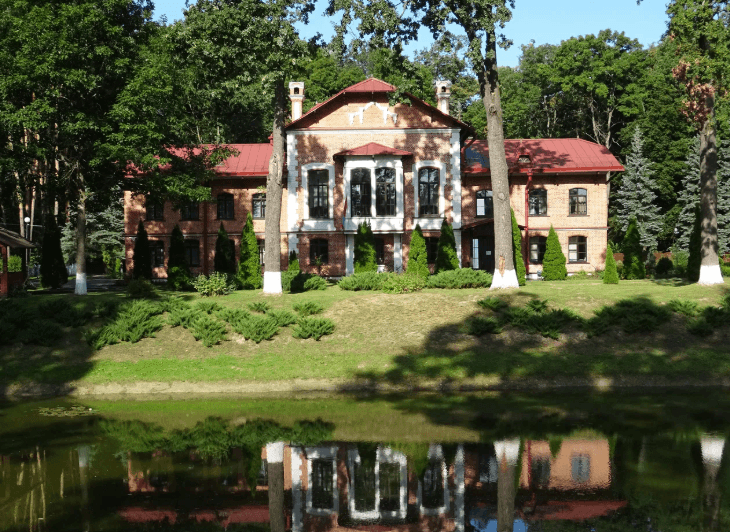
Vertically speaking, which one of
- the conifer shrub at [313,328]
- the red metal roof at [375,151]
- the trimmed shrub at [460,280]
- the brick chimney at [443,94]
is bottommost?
the conifer shrub at [313,328]

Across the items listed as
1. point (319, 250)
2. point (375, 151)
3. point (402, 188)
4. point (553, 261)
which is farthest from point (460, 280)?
point (319, 250)

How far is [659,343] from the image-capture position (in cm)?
1984

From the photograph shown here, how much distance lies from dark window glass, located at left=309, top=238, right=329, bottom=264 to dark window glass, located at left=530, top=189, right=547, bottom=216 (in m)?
10.7

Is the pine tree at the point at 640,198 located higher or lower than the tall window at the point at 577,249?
higher

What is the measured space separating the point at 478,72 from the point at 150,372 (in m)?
14.2

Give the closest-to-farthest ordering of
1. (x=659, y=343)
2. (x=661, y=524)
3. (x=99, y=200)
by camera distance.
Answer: (x=661, y=524)
(x=659, y=343)
(x=99, y=200)

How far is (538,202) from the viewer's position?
3819 cm

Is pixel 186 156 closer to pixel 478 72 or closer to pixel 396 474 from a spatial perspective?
pixel 478 72

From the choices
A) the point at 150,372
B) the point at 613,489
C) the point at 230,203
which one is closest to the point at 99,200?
the point at 230,203

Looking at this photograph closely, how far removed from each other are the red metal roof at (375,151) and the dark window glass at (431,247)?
419cm

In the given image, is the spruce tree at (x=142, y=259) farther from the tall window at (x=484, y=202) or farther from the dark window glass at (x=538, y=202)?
the dark window glass at (x=538, y=202)

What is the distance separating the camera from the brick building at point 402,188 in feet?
114

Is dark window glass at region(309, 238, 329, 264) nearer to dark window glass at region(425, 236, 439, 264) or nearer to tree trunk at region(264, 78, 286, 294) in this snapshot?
dark window glass at region(425, 236, 439, 264)

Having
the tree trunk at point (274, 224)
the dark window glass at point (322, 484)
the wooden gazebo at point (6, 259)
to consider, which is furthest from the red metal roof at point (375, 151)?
the dark window glass at point (322, 484)
